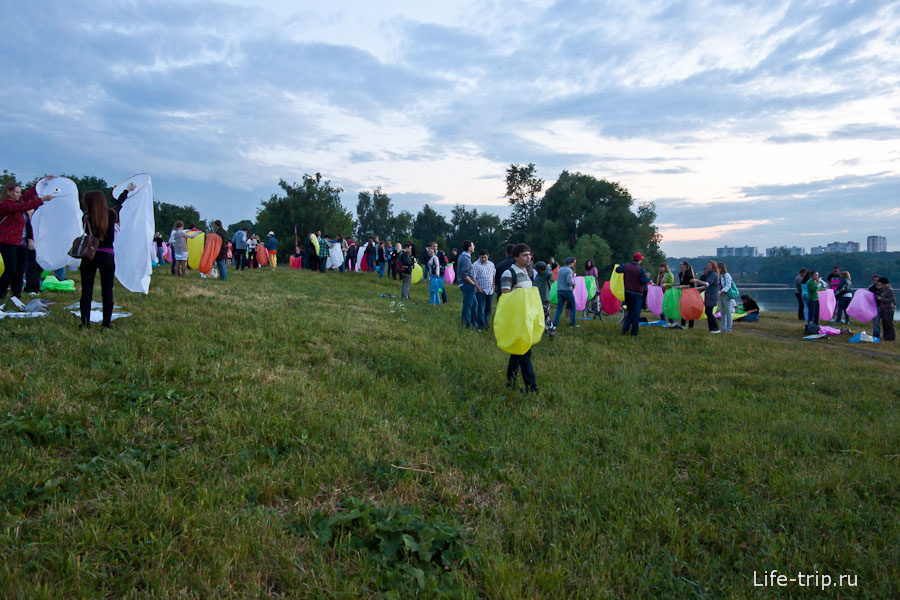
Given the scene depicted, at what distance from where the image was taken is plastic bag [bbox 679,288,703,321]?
533 inches

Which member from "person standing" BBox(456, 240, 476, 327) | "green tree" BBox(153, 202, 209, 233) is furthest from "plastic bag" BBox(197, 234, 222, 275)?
"green tree" BBox(153, 202, 209, 233)

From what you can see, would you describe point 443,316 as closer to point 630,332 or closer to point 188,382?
point 630,332

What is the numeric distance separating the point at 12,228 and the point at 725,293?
1655cm

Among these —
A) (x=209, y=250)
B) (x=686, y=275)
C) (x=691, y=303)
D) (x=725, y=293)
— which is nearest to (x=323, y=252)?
(x=209, y=250)

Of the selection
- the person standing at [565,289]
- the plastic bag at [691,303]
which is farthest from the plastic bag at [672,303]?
the person standing at [565,289]

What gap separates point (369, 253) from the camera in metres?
28.9

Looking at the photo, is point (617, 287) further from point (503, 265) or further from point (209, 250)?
point (209, 250)

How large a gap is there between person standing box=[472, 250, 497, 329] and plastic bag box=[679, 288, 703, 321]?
18.1 ft

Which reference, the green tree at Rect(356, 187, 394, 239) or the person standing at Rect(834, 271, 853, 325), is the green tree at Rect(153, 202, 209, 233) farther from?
the person standing at Rect(834, 271, 853, 325)

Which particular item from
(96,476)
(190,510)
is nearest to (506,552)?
(190,510)

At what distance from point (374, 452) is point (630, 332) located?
1036cm

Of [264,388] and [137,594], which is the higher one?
[264,388]

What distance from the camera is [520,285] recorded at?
663 cm

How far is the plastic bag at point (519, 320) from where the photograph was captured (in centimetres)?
620
